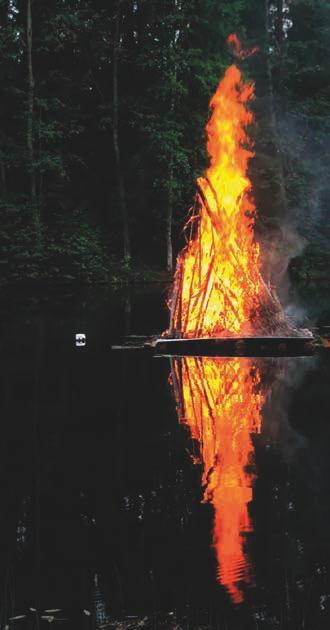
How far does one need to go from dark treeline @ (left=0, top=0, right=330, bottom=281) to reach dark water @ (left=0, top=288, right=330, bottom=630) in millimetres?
19453

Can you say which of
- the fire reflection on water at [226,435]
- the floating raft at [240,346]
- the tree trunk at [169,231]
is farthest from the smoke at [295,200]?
the fire reflection on water at [226,435]

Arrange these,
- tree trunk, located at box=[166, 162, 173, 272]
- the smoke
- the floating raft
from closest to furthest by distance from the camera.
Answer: the floating raft
tree trunk, located at box=[166, 162, 173, 272]
the smoke

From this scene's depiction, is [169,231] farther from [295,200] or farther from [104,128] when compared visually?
[295,200]

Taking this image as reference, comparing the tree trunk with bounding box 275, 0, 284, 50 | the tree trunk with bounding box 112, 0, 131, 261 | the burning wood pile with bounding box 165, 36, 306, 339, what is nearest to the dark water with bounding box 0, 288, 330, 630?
the burning wood pile with bounding box 165, 36, 306, 339

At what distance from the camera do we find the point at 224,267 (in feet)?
41.9

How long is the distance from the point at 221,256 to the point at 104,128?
20.2m

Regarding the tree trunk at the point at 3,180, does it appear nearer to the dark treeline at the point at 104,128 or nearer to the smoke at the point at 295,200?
the dark treeline at the point at 104,128

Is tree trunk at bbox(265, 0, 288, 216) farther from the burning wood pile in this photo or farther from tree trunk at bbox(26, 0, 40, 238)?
the burning wood pile

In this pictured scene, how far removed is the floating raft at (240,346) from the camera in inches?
478

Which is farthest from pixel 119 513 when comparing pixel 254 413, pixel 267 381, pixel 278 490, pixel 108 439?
pixel 267 381

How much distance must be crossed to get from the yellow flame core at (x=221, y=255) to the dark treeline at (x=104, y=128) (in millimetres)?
15263

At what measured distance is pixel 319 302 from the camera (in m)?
22.3

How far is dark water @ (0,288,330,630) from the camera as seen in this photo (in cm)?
403

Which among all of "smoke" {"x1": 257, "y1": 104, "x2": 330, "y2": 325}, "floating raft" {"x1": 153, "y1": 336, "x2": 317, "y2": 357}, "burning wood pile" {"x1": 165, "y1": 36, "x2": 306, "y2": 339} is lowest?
"floating raft" {"x1": 153, "y1": 336, "x2": 317, "y2": 357}
